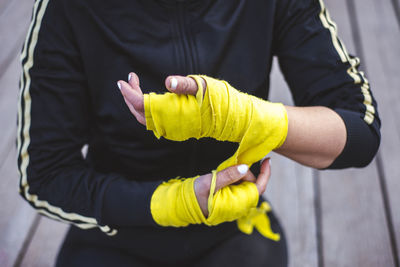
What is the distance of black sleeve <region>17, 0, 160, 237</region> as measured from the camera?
24.3 inches

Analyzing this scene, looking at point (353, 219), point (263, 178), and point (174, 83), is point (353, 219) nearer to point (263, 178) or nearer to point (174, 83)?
point (263, 178)

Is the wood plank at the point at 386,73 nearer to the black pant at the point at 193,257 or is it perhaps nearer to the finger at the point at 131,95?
the black pant at the point at 193,257

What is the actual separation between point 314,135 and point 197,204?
9.6 inches

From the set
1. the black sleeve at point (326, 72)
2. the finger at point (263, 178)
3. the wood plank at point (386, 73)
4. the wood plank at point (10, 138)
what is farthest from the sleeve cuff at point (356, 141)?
the wood plank at point (10, 138)

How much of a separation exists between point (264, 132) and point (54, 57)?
0.42 m

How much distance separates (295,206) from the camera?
3.59 feet

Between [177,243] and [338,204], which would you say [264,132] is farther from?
[338,204]

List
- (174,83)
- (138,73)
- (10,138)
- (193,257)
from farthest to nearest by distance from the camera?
(10,138) → (193,257) → (138,73) → (174,83)

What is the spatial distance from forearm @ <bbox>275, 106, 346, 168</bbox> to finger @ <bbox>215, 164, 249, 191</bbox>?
10 cm

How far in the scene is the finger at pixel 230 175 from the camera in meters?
0.56

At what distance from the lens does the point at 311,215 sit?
1.07 metres

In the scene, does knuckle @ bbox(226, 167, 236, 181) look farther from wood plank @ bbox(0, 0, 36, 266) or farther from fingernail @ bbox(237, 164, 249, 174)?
wood plank @ bbox(0, 0, 36, 266)

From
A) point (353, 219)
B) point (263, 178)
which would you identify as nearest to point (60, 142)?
point (263, 178)

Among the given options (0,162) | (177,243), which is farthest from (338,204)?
(0,162)
